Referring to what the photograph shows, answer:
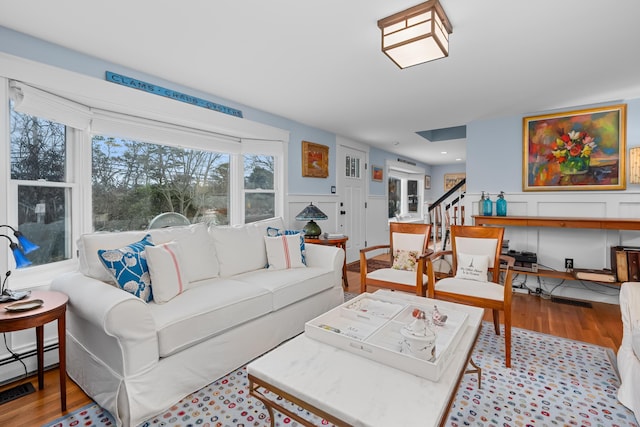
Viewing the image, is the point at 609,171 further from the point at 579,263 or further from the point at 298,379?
the point at 298,379

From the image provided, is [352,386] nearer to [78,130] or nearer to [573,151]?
[78,130]

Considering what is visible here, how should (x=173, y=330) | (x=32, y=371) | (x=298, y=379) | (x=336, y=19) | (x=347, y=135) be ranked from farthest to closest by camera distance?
(x=347, y=135)
(x=32, y=371)
(x=336, y=19)
(x=173, y=330)
(x=298, y=379)

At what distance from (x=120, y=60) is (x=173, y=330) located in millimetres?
2081

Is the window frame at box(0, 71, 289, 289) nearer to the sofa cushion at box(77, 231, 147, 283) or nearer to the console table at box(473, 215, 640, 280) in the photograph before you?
the sofa cushion at box(77, 231, 147, 283)

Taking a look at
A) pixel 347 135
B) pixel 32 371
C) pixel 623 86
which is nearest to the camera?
pixel 32 371

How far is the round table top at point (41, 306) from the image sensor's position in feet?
4.98

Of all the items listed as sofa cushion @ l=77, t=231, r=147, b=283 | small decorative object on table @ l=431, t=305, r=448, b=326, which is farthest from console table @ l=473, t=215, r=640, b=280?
sofa cushion @ l=77, t=231, r=147, b=283

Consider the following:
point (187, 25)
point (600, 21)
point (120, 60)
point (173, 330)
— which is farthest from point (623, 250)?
point (120, 60)

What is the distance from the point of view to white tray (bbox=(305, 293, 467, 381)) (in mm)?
1266

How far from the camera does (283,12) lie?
1814mm

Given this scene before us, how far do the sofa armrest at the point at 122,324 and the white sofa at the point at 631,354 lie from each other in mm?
2488

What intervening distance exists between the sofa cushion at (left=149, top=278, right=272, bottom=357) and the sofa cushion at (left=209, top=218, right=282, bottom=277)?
258mm

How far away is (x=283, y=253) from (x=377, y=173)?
12.9ft

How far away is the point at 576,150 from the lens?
3.56m
